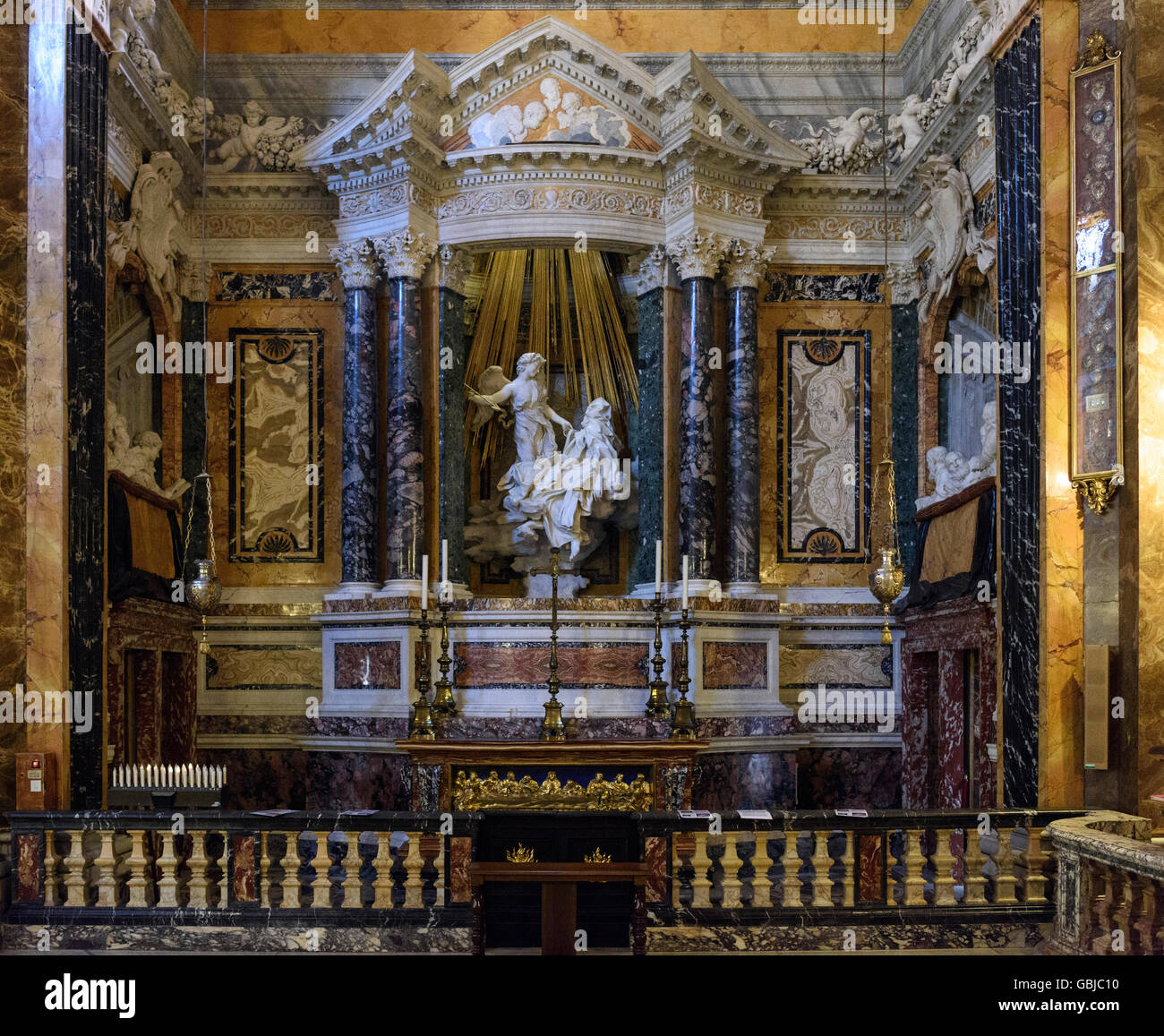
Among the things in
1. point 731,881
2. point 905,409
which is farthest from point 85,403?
point 905,409

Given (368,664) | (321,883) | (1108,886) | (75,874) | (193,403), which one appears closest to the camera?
(1108,886)

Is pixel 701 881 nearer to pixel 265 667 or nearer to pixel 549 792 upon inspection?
pixel 549 792

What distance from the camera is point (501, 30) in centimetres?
1327

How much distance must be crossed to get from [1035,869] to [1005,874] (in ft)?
0.73

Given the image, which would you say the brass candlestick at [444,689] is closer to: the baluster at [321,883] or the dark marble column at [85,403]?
the dark marble column at [85,403]

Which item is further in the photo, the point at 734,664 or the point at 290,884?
the point at 734,664

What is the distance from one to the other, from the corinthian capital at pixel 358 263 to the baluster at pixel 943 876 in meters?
7.41

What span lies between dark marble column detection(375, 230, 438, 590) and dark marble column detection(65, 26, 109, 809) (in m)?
3.18

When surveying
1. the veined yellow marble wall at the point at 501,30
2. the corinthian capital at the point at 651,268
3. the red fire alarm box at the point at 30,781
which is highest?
the veined yellow marble wall at the point at 501,30

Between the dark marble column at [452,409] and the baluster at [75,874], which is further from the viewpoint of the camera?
the dark marble column at [452,409]

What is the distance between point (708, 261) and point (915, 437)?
2.53 m

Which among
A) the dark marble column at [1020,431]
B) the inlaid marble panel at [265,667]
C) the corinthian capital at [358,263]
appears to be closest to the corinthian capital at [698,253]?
the corinthian capital at [358,263]

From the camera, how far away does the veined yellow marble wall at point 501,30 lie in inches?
520
